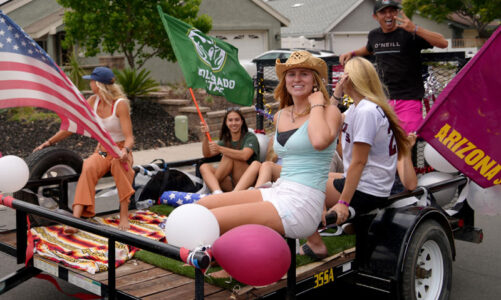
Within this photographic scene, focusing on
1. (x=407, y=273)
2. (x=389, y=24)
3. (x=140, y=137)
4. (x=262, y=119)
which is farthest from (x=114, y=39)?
(x=407, y=273)

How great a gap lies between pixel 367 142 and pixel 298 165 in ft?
1.60

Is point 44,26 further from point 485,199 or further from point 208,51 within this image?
point 485,199

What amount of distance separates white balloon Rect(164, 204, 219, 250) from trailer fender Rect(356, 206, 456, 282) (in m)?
1.30

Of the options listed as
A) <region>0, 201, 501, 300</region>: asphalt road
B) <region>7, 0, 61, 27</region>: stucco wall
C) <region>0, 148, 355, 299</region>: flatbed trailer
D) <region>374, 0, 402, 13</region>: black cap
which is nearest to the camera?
<region>0, 148, 355, 299</region>: flatbed trailer

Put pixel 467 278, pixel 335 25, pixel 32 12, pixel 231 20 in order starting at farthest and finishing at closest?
pixel 335 25
pixel 231 20
pixel 32 12
pixel 467 278

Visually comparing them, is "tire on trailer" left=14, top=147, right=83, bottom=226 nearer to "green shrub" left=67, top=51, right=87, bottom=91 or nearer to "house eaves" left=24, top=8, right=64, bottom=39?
"green shrub" left=67, top=51, right=87, bottom=91

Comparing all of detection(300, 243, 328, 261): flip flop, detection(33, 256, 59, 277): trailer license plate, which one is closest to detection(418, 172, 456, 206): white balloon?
detection(300, 243, 328, 261): flip flop

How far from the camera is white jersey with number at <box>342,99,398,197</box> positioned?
3916 millimetres

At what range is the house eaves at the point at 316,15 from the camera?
35438 millimetres

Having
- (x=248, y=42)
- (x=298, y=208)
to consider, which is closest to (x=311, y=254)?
(x=298, y=208)

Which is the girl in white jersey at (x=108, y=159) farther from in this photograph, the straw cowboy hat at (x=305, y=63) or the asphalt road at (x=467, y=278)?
the straw cowboy hat at (x=305, y=63)

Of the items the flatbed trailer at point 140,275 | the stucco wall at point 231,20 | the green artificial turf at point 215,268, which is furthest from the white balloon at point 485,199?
the stucco wall at point 231,20

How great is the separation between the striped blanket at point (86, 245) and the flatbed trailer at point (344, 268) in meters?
0.11

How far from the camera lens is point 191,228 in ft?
9.68
